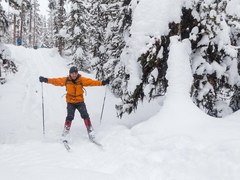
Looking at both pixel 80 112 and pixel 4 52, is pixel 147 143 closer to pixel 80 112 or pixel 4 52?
pixel 80 112

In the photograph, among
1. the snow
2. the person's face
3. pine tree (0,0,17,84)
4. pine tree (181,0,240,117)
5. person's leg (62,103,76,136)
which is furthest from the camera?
pine tree (0,0,17,84)

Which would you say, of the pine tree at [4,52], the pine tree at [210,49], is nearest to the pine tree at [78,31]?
the pine tree at [4,52]

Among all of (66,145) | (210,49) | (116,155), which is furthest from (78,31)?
(116,155)

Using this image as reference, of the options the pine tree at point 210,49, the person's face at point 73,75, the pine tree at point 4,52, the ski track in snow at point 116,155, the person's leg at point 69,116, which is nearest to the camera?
the ski track in snow at point 116,155

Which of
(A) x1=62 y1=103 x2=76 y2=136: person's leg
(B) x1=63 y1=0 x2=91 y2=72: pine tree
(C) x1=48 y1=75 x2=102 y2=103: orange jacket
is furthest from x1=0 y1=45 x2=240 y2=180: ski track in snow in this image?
(B) x1=63 y1=0 x2=91 y2=72: pine tree

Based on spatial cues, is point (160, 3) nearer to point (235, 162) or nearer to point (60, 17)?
point (235, 162)

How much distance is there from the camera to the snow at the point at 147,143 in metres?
6.03

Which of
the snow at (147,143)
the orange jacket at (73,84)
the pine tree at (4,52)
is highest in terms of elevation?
the pine tree at (4,52)

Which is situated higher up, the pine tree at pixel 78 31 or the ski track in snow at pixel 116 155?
the pine tree at pixel 78 31

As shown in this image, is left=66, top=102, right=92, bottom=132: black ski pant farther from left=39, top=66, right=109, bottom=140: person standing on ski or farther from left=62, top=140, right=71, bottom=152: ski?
left=62, top=140, right=71, bottom=152: ski

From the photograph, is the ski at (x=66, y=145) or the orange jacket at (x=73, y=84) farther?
the orange jacket at (x=73, y=84)

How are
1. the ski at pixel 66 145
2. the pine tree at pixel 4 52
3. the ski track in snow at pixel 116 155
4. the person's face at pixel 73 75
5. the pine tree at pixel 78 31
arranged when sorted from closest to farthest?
the ski track in snow at pixel 116 155, the ski at pixel 66 145, the person's face at pixel 73 75, the pine tree at pixel 4 52, the pine tree at pixel 78 31

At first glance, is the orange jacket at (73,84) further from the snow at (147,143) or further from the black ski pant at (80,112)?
the snow at (147,143)

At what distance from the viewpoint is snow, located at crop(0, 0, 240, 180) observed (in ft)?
19.8
